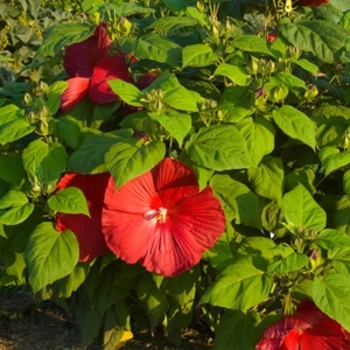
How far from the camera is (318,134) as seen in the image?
210 centimetres

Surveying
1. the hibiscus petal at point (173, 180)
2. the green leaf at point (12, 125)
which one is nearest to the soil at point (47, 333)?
the hibiscus petal at point (173, 180)

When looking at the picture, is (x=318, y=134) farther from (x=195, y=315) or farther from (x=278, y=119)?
(x=195, y=315)

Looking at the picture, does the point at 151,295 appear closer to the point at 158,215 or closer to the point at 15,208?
the point at 158,215

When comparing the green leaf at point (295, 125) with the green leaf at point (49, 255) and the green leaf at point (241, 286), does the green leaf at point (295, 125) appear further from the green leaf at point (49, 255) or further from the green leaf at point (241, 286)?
the green leaf at point (49, 255)

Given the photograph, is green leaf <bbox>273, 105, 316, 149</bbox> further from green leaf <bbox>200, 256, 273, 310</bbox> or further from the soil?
the soil

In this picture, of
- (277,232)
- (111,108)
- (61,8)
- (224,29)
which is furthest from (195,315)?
(61,8)

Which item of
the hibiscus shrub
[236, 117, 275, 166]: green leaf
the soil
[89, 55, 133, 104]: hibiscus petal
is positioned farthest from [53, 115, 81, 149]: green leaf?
the soil

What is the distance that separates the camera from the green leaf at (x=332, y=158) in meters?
1.90

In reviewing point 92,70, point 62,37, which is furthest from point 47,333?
point 62,37

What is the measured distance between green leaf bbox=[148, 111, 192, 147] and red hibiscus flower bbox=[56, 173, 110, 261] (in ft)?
0.97

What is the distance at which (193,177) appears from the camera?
6.30ft

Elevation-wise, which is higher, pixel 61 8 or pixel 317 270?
pixel 317 270

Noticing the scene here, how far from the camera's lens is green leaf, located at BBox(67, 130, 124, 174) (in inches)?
75.2

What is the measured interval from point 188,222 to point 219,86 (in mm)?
569
